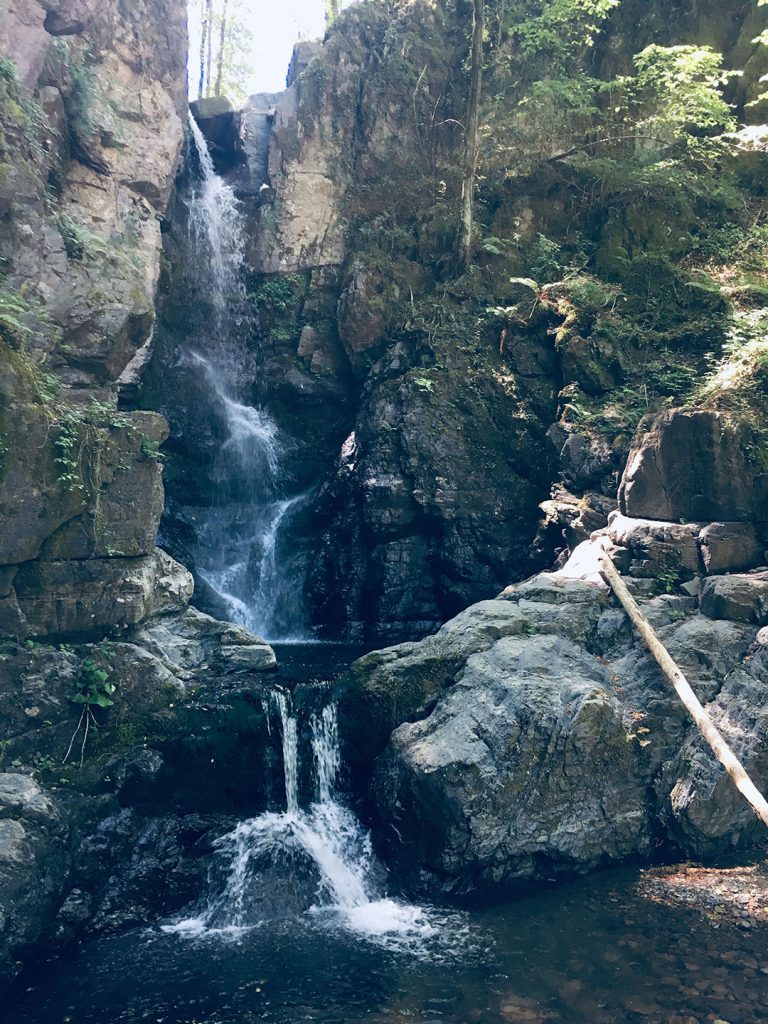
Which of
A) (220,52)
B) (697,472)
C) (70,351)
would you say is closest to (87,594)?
(70,351)

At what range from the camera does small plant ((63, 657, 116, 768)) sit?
8.45 metres

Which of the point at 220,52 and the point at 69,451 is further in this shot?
the point at 220,52

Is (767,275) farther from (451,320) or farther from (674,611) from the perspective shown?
(674,611)

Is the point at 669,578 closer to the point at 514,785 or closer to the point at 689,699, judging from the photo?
the point at 689,699

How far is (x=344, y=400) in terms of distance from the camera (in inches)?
680

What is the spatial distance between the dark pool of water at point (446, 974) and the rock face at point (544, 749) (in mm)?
669

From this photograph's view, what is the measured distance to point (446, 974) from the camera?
603 centimetres

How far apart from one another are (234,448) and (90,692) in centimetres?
882

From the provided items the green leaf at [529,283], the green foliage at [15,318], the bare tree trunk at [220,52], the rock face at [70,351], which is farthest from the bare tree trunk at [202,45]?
the green foliage at [15,318]

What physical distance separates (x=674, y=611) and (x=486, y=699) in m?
3.06

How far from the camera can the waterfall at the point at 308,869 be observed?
7156 mm

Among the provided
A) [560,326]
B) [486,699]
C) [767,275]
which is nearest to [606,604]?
[486,699]

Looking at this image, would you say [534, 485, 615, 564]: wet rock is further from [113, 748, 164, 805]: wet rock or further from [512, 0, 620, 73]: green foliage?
[512, 0, 620, 73]: green foliage

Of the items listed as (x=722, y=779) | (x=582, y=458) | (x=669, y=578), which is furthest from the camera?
(x=582, y=458)
